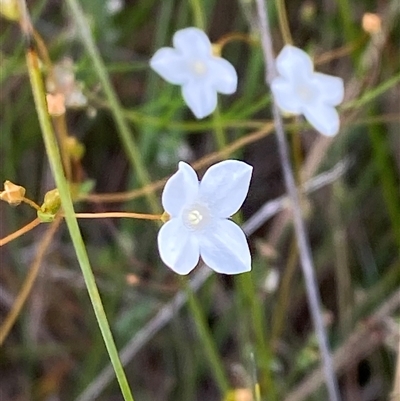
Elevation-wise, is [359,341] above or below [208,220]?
above

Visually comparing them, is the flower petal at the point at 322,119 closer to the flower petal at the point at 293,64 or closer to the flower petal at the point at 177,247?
the flower petal at the point at 293,64

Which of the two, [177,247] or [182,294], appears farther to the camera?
[182,294]

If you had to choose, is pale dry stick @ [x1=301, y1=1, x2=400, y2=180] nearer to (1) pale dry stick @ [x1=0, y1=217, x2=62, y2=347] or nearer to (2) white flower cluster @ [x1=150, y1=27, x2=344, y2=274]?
(2) white flower cluster @ [x1=150, y1=27, x2=344, y2=274]

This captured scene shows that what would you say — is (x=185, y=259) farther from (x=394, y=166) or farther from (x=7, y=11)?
(x=394, y=166)

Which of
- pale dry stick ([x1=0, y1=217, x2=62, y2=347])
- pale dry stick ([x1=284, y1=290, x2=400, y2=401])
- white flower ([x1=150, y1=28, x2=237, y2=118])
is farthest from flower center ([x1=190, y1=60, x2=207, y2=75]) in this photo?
pale dry stick ([x1=284, y1=290, x2=400, y2=401])

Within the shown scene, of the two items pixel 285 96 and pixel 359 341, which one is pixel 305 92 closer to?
pixel 285 96

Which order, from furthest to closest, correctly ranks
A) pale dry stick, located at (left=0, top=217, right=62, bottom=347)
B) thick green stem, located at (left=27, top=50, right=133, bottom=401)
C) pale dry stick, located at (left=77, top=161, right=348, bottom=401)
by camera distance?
pale dry stick, located at (left=77, top=161, right=348, bottom=401)
pale dry stick, located at (left=0, top=217, right=62, bottom=347)
thick green stem, located at (left=27, top=50, right=133, bottom=401)

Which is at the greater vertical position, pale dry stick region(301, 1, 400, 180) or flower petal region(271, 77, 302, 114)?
pale dry stick region(301, 1, 400, 180)

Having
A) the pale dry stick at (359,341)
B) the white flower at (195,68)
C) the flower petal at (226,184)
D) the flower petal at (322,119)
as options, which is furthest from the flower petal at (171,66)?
the pale dry stick at (359,341)

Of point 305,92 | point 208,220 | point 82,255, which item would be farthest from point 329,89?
point 82,255
